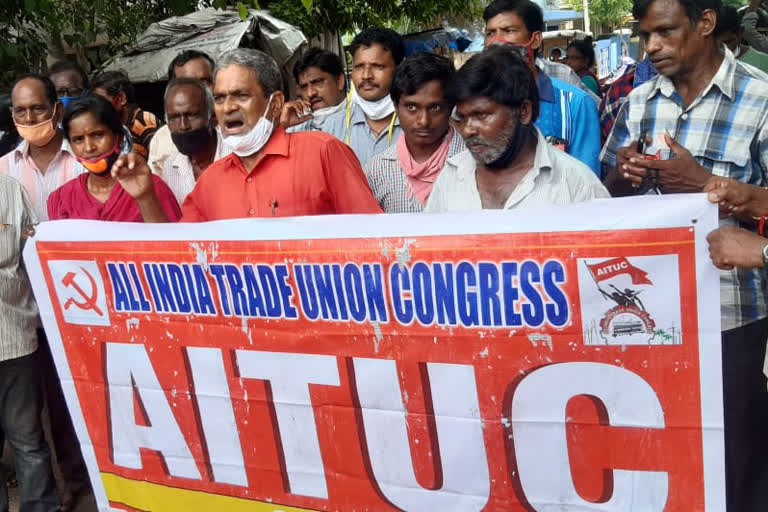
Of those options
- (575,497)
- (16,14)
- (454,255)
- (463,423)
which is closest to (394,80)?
(454,255)

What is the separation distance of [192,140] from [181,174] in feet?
0.71

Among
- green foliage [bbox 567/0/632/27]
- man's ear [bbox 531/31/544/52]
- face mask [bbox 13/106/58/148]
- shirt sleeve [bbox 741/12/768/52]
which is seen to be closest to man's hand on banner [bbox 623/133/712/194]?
man's ear [bbox 531/31/544/52]

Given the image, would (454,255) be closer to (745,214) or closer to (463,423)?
(463,423)

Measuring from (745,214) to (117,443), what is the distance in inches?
95.5

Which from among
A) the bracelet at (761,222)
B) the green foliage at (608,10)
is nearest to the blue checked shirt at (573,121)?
the bracelet at (761,222)

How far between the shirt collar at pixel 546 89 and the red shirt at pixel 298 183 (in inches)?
42.1

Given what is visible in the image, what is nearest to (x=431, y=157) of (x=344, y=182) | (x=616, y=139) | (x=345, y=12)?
(x=344, y=182)

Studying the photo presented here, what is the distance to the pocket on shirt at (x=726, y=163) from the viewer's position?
8.58 ft

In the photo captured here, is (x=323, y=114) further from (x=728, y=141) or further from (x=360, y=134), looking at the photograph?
(x=728, y=141)

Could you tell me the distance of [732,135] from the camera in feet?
8.68

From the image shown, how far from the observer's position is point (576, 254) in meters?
2.34

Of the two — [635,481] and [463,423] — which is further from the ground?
[463,423]

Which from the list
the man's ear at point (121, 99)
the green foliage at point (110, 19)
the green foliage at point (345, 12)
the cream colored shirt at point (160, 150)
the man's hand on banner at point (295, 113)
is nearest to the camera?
the cream colored shirt at point (160, 150)

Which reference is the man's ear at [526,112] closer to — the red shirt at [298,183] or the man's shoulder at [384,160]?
the red shirt at [298,183]
